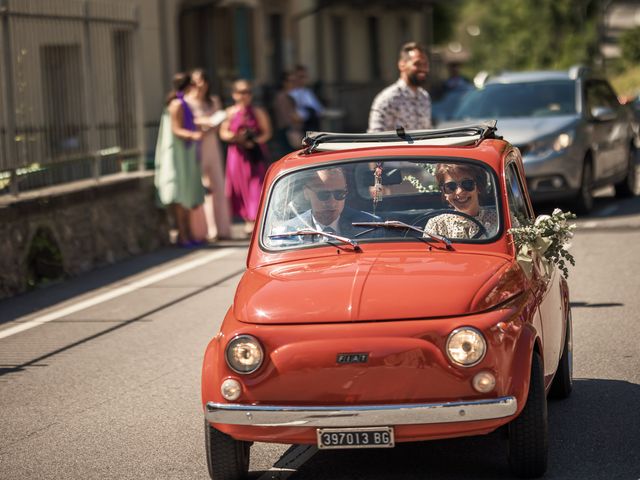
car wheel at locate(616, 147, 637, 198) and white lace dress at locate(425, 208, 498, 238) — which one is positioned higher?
white lace dress at locate(425, 208, 498, 238)

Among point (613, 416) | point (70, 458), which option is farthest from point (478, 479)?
point (70, 458)

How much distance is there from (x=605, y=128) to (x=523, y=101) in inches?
47.8

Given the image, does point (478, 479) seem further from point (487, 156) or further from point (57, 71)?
point (57, 71)

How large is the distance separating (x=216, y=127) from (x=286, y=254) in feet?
32.2

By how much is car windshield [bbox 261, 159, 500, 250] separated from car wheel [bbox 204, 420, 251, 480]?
120 cm

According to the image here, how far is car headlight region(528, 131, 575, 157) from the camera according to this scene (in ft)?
54.9

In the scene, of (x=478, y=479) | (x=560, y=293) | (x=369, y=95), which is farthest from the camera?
(x=369, y=95)

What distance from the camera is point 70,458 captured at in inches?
280

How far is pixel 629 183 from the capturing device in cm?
1947

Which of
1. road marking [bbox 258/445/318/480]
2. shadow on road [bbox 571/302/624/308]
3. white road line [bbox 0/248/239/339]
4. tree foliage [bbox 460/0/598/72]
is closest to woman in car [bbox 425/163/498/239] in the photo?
road marking [bbox 258/445/318/480]

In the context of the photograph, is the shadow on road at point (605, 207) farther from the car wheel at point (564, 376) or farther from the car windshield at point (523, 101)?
the car wheel at point (564, 376)

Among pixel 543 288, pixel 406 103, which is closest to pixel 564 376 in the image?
pixel 543 288

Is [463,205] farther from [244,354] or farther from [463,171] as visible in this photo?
[244,354]

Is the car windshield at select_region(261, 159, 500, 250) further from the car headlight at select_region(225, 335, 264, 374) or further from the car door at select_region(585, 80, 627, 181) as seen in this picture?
the car door at select_region(585, 80, 627, 181)
